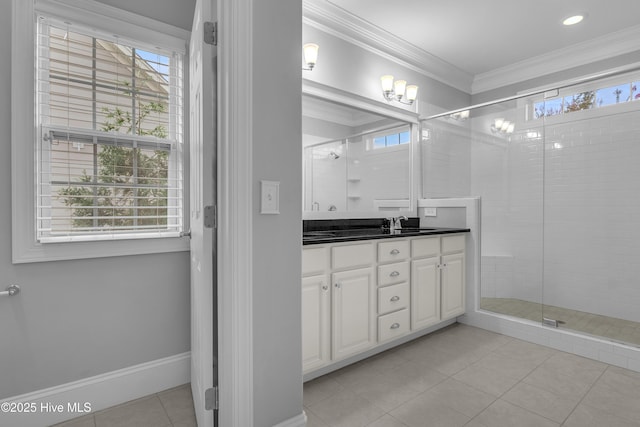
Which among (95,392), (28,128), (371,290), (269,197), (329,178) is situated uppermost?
(28,128)

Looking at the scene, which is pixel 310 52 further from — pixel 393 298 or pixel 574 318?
pixel 574 318

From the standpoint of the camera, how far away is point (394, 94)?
3320mm

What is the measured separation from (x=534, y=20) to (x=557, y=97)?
2.31 ft

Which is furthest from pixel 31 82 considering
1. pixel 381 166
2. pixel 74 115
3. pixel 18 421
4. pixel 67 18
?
pixel 381 166

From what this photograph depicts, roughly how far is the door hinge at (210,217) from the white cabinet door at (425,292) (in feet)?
5.68

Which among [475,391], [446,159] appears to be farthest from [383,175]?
[475,391]

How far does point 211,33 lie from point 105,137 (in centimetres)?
98

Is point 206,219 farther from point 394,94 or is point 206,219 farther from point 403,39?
point 403,39

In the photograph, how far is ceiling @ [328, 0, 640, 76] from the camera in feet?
8.84

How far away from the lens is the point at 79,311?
178 cm

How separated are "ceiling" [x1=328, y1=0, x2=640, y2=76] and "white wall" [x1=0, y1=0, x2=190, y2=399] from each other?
198 cm

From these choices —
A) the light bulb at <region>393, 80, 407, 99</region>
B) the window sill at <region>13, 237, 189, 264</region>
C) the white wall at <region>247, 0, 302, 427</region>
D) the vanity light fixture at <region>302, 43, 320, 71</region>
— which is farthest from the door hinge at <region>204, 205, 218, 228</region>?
the light bulb at <region>393, 80, 407, 99</region>

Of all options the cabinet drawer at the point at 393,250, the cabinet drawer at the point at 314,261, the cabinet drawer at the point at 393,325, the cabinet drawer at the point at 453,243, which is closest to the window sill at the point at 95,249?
the cabinet drawer at the point at 314,261

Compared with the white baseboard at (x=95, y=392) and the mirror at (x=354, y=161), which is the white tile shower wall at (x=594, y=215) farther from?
the white baseboard at (x=95, y=392)
